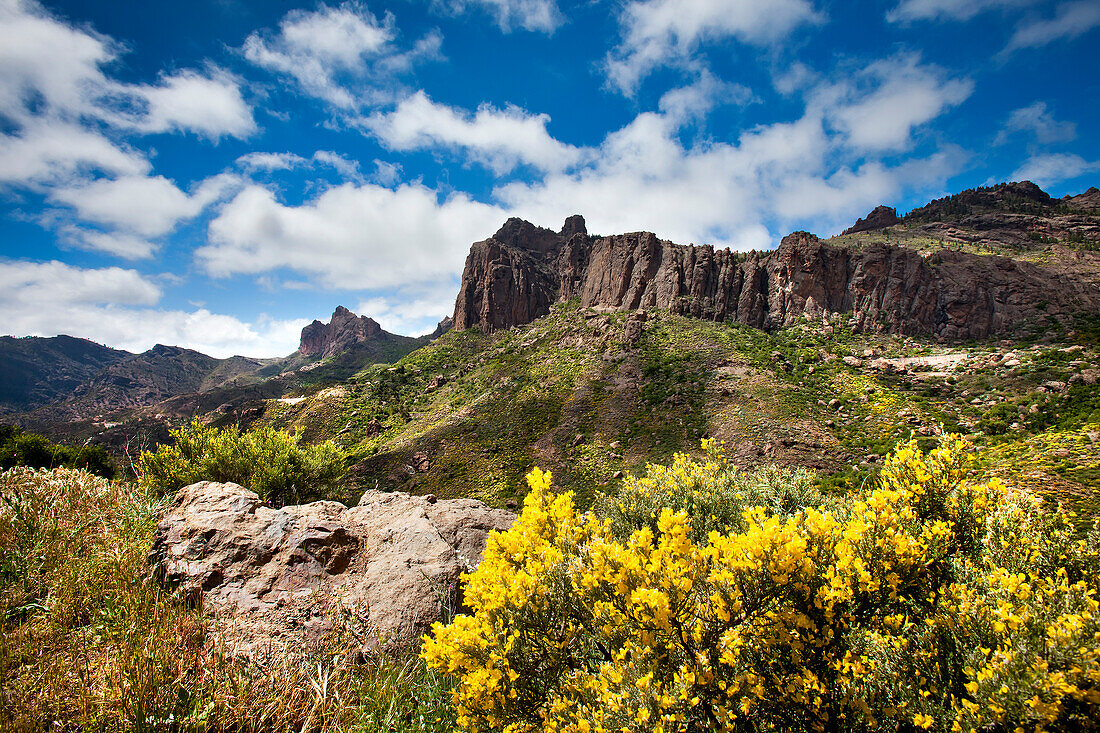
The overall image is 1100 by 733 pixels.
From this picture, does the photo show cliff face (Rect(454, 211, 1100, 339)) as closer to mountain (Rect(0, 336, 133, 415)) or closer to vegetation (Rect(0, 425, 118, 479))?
vegetation (Rect(0, 425, 118, 479))

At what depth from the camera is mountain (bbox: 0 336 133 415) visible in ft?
514

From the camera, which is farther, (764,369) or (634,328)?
(634,328)

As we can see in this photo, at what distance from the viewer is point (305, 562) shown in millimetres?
8539

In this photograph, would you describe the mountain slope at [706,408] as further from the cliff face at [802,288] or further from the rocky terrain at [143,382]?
the rocky terrain at [143,382]

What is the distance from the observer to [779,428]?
124 ft

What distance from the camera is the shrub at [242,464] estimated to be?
1739cm

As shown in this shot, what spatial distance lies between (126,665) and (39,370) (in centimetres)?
28852

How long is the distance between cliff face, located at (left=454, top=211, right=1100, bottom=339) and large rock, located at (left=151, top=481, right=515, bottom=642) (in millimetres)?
67779

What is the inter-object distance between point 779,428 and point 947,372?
23.5 meters

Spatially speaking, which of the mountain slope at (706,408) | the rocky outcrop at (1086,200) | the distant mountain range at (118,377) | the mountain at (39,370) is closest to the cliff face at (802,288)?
the mountain slope at (706,408)

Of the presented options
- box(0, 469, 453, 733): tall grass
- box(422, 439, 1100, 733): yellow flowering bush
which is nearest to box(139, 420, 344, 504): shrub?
box(0, 469, 453, 733): tall grass

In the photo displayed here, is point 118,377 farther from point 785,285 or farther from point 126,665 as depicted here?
point 785,285

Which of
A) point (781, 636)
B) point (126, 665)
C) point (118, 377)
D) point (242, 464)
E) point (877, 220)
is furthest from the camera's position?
point (118, 377)

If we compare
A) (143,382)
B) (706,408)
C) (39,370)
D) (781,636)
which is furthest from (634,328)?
(39,370)
